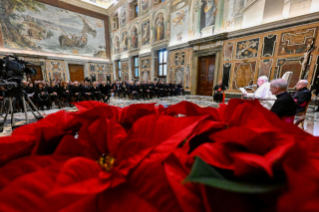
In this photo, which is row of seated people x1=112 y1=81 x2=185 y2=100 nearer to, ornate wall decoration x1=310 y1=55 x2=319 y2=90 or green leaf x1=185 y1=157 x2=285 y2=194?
ornate wall decoration x1=310 y1=55 x2=319 y2=90

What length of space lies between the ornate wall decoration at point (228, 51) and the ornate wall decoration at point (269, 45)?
1.16 m

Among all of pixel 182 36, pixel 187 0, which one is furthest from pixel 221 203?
pixel 187 0

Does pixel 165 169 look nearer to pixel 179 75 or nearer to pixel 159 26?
pixel 179 75

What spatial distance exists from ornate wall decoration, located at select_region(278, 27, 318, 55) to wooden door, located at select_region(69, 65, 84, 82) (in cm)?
1368

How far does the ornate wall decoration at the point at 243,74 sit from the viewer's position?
5.38m

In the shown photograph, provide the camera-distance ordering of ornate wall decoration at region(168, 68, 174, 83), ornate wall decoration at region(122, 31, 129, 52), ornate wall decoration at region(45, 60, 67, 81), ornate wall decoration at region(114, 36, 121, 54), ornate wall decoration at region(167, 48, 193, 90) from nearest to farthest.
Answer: ornate wall decoration at region(167, 48, 193, 90)
ornate wall decoration at region(168, 68, 174, 83)
ornate wall decoration at region(45, 60, 67, 81)
ornate wall decoration at region(122, 31, 129, 52)
ornate wall decoration at region(114, 36, 121, 54)

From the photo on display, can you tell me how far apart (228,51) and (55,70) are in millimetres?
12452

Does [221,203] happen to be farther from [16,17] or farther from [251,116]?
[16,17]

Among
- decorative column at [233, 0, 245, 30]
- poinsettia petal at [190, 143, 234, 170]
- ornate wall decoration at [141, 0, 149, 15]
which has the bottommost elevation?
poinsettia petal at [190, 143, 234, 170]

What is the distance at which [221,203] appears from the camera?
20 centimetres

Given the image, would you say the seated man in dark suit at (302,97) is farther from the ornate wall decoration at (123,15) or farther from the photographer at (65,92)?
the ornate wall decoration at (123,15)

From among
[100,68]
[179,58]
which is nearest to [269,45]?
[179,58]

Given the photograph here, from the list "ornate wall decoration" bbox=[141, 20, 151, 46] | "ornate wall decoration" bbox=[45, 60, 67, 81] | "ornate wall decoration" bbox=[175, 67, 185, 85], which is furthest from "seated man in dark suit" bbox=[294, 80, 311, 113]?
"ornate wall decoration" bbox=[45, 60, 67, 81]

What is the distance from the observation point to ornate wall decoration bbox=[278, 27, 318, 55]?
414 centimetres
